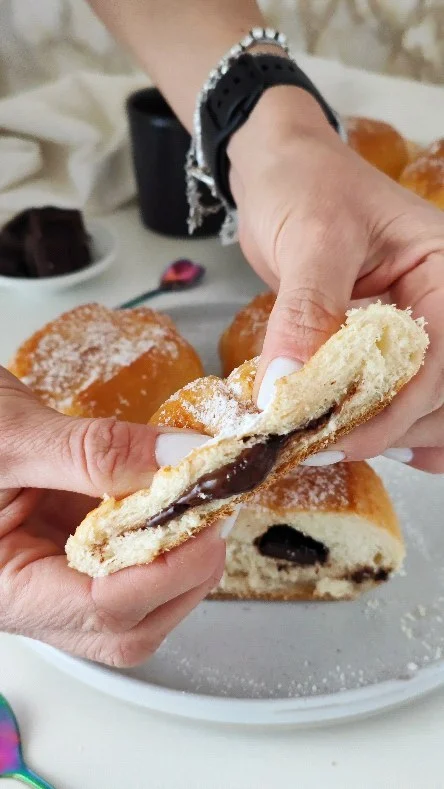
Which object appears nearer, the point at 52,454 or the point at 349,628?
the point at 52,454

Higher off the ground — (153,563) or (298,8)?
(298,8)

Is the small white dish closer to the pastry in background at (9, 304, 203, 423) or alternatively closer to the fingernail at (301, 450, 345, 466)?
the pastry in background at (9, 304, 203, 423)

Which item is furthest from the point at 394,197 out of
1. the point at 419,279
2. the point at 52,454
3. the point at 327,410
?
the point at 52,454

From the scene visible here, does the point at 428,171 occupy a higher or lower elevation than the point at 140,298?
higher

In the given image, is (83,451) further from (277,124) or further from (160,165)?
(160,165)

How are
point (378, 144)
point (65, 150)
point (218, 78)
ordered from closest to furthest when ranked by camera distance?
1. point (218, 78)
2. point (378, 144)
3. point (65, 150)

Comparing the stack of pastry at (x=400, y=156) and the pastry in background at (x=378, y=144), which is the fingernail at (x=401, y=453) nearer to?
the stack of pastry at (x=400, y=156)

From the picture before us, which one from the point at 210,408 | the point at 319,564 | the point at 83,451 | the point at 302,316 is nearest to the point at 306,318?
the point at 302,316

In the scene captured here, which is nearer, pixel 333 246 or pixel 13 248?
pixel 333 246

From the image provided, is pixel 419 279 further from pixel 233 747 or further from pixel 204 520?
pixel 233 747
